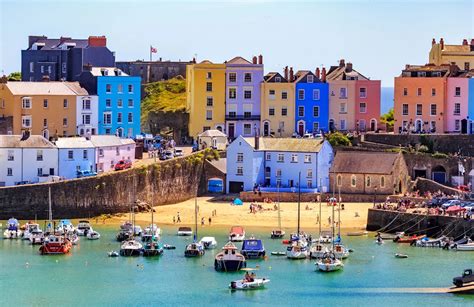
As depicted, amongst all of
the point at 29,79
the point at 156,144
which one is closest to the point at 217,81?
the point at 156,144

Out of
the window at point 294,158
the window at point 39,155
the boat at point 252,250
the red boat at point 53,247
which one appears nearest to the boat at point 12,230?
the red boat at point 53,247

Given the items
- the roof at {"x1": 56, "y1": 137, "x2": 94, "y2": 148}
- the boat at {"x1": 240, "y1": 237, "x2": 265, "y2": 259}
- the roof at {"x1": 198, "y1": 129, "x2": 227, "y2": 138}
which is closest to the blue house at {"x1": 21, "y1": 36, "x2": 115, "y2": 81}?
the roof at {"x1": 198, "y1": 129, "x2": 227, "y2": 138}

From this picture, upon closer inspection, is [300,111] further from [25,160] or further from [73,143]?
[25,160]

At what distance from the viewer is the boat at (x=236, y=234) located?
→ 92787mm

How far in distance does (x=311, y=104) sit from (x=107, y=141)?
1716 cm

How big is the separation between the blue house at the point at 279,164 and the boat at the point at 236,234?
12.6 meters

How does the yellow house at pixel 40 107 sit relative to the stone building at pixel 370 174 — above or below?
above

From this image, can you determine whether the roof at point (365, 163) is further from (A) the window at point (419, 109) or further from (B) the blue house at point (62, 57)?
(B) the blue house at point (62, 57)

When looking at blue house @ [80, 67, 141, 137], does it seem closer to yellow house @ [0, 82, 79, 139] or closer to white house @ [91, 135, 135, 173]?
yellow house @ [0, 82, 79, 139]

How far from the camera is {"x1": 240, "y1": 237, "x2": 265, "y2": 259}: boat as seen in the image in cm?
8744

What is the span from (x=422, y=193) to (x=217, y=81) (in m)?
19.3

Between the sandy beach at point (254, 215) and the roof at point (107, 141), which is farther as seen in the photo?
the roof at point (107, 141)

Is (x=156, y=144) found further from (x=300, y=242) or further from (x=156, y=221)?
(x=300, y=242)

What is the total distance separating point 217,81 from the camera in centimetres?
11744
